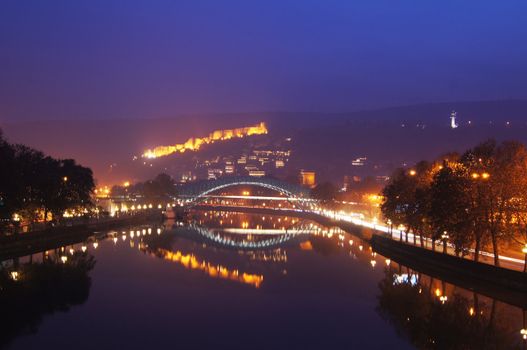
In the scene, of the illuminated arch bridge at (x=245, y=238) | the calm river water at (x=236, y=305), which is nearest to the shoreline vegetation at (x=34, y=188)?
the calm river water at (x=236, y=305)

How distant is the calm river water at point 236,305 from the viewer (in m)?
19.1

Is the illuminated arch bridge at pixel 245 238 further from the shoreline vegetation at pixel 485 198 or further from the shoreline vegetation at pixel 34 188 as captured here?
the shoreline vegetation at pixel 485 198

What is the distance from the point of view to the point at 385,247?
4172 centimetres

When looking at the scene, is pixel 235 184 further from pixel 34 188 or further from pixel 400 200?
pixel 400 200

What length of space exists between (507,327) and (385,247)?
73.5 feet

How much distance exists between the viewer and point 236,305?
24.9 metres

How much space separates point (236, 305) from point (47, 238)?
20.8m

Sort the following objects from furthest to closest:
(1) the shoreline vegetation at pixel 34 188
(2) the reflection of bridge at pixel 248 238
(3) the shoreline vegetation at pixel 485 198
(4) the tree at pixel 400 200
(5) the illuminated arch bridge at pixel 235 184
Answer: (5) the illuminated arch bridge at pixel 235 184 < (2) the reflection of bridge at pixel 248 238 < (4) the tree at pixel 400 200 < (1) the shoreline vegetation at pixel 34 188 < (3) the shoreline vegetation at pixel 485 198

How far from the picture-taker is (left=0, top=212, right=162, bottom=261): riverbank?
115 feet

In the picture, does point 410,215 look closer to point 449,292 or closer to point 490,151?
point 490,151

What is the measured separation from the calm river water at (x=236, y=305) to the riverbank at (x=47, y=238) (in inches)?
38.1

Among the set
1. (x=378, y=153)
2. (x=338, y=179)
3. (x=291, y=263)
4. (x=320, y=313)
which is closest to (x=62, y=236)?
(x=291, y=263)

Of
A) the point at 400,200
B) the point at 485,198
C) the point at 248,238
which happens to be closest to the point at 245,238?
the point at 248,238

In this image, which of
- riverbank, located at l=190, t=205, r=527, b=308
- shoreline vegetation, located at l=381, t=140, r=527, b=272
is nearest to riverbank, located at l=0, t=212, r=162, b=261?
riverbank, located at l=190, t=205, r=527, b=308
